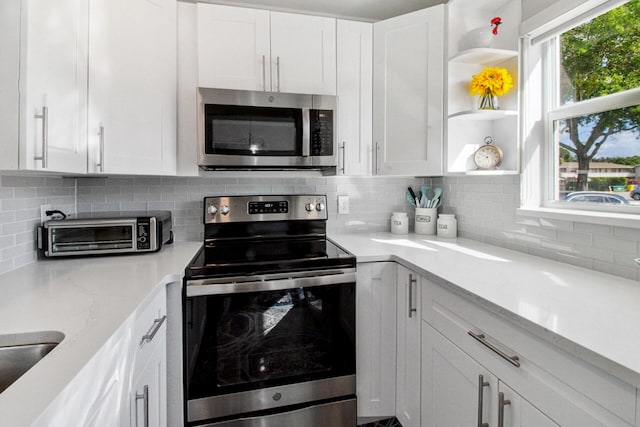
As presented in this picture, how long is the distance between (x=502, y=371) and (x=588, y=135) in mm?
1121

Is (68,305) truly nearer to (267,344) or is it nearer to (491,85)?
(267,344)

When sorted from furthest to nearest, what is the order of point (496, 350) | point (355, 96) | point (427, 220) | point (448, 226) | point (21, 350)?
1. point (427, 220)
2. point (448, 226)
3. point (355, 96)
4. point (496, 350)
5. point (21, 350)

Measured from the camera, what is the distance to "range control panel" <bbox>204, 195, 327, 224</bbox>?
204 centimetres

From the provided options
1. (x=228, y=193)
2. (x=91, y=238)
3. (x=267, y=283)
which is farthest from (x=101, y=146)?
(x=267, y=283)

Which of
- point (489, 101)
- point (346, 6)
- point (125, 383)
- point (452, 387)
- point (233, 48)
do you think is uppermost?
point (346, 6)

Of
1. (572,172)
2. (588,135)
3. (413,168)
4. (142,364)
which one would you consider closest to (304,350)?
(142,364)

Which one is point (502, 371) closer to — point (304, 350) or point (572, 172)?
point (304, 350)

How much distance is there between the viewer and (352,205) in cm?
241

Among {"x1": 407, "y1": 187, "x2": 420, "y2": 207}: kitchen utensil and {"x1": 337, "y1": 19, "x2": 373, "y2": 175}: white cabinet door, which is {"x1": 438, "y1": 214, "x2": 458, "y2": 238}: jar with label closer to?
{"x1": 407, "y1": 187, "x2": 420, "y2": 207}: kitchen utensil

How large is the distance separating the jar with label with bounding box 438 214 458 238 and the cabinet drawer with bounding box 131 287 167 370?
5.35 ft

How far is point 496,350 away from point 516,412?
0.52 feet

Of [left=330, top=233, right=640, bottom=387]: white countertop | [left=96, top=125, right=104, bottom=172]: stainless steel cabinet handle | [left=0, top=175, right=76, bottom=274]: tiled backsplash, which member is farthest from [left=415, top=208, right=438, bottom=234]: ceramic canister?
[left=0, top=175, right=76, bottom=274]: tiled backsplash

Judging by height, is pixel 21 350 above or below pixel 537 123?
below

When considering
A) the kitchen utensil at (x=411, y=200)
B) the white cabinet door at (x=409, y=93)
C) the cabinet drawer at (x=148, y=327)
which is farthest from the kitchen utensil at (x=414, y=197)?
the cabinet drawer at (x=148, y=327)
